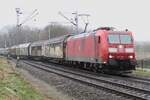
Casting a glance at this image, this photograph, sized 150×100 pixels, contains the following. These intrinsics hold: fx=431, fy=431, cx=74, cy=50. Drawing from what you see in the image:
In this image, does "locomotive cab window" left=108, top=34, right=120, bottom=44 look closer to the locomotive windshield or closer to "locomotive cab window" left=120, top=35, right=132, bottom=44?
the locomotive windshield

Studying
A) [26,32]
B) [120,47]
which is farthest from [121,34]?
[26,32]

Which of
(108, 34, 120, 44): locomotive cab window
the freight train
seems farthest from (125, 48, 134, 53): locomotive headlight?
(108, 34, 120, 44): locomotive cab window

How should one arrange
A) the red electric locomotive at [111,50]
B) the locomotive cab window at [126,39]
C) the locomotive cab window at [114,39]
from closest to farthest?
the red electric locomotive at [111,50]
the locomotive cab window at [114,39]
the locomotive cab window at [126,39]

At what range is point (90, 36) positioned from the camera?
1241 inches

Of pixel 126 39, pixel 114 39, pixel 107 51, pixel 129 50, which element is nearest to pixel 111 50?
pixel 107 51

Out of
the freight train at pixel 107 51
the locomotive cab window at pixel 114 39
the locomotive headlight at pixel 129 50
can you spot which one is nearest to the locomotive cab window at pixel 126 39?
the freight train at pixel 107 51

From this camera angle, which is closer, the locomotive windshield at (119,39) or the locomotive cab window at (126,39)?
the locomotive windshield at (119,39)

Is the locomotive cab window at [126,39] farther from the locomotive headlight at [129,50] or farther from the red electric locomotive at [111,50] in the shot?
the locomotive headlight at [129,50]

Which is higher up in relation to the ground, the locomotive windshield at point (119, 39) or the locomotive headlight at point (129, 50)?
the locomotive windshield at point (119, 39)

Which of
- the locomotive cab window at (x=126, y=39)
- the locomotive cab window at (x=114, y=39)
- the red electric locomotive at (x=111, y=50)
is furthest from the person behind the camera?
the locomotive cab window at (x=126, y=39)

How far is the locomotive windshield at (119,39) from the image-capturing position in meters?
29.2

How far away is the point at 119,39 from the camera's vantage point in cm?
2948

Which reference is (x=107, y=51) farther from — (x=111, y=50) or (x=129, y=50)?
(x=129, y=50)

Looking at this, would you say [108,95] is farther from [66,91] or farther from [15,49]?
[15,49]
